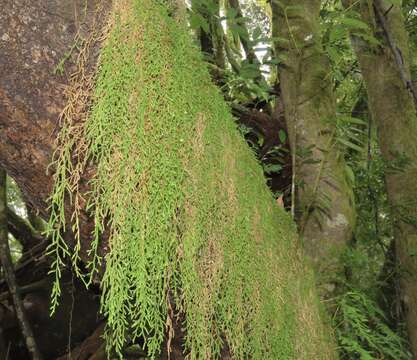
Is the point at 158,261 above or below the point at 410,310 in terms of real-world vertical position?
above

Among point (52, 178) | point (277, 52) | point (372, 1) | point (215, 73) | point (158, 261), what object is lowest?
point (158, 261)

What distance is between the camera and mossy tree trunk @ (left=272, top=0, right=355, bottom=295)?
2059mm

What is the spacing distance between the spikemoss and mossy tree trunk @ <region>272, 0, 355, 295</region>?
2.28 feet

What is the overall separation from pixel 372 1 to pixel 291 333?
93.7 inches

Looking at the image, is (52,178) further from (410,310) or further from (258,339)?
(410,310)

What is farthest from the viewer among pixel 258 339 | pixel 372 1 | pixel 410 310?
pixel 372 1

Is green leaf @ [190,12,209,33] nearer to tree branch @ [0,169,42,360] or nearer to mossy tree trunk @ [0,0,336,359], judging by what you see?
mossy tree trunk @ [0,0,336,359]

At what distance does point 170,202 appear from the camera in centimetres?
111

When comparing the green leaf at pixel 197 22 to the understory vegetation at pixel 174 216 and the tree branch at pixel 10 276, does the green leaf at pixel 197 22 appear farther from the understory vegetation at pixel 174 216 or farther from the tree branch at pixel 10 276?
the tree branch at pixel 10 276

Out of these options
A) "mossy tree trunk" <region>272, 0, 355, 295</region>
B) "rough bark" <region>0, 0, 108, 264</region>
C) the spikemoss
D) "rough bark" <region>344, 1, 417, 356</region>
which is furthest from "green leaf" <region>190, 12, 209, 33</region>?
"rough bark" <region>344, 1, 417, 356</region>

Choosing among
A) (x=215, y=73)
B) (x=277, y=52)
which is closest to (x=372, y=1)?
(x=277, y=52)

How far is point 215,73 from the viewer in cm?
308

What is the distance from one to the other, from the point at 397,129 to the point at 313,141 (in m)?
1.08

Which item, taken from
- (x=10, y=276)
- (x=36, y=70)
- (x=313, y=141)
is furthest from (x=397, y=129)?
(x=10, y=276)
